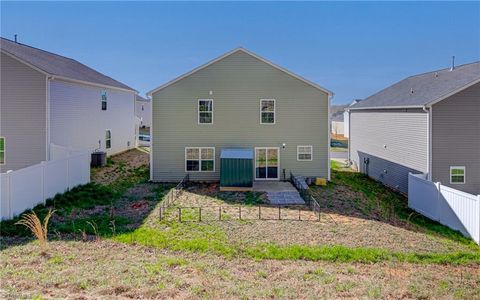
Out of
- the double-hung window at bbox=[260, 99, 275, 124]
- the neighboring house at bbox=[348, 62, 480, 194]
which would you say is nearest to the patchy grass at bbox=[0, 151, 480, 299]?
the neighboring house at bbox=[348, 62, 480, 194]

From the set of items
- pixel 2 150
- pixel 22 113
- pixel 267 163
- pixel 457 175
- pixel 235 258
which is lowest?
A: pixel 235 258

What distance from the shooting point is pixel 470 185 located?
1944cm

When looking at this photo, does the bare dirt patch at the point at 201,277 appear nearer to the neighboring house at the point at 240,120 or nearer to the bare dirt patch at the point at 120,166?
the bare dirt patch at the point at 120,166

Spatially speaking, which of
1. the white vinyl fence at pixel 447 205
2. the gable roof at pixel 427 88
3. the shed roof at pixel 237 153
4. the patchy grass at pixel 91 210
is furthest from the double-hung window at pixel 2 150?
the gable roof at pixel 427 88

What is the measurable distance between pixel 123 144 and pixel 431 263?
25121 millimetres

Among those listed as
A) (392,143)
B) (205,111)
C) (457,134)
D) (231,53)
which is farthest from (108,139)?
(457,134)

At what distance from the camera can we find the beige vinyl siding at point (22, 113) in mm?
18578

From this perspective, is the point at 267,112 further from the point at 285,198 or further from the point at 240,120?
the point at 285,198

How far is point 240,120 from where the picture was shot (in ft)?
72.0

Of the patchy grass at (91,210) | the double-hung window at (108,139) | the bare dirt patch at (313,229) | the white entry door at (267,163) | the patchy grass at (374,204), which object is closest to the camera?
the bare dirt patch at (313,229)

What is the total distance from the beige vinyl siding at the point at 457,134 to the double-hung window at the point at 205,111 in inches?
432

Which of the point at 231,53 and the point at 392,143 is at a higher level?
the point at 231,53

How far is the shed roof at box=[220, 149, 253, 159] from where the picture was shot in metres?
19.9

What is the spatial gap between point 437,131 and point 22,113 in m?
19.2
